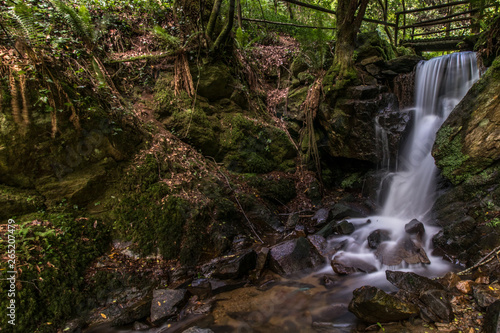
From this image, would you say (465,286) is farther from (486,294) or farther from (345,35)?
(345,35)

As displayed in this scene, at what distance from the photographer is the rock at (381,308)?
269 cm

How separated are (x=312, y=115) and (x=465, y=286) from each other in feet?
17.5

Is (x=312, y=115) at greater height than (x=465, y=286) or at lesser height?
greater

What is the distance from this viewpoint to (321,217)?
18.9ft

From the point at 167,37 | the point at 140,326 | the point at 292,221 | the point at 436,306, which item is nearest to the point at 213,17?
the point at 167,37

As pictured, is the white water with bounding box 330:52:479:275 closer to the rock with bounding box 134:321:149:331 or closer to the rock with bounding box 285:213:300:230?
the rock with bounding box 285:213:300:230

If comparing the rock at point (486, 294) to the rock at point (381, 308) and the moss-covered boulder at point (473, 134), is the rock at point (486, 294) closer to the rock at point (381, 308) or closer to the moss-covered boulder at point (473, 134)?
the rock at point (381, 308)

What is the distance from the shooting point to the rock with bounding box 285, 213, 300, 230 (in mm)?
5461

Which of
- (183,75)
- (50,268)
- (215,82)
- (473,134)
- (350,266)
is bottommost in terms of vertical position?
(350,266)

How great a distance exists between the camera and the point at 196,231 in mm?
4297

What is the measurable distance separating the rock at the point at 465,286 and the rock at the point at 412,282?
0.61 ft

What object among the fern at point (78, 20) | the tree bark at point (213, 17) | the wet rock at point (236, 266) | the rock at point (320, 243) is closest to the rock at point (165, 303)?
the wet rock at point (236, 266)

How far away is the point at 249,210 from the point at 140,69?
169 inches

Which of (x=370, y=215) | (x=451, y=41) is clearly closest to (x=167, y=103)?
(x=370, y=215)
